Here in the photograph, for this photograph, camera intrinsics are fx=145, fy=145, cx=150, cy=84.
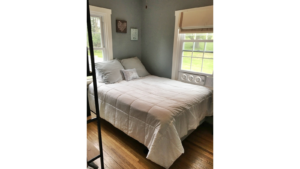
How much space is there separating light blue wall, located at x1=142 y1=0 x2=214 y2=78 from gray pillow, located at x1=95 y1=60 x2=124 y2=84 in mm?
953

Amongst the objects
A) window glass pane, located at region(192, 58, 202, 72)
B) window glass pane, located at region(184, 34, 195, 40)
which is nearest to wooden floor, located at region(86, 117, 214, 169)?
window glass pane, located at region(192, 58, 202, 72)

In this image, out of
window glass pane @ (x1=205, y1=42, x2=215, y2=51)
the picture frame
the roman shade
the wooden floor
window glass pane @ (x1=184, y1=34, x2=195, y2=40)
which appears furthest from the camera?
the picture frame

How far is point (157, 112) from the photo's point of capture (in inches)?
62.9

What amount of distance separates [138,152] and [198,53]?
1.98 m

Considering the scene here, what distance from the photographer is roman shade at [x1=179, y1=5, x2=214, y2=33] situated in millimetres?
2355

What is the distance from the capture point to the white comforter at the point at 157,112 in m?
1.53

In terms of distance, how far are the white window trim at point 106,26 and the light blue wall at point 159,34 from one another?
2.86 ft

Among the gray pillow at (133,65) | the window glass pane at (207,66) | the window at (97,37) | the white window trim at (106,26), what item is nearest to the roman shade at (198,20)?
the window glass pane at (207,66)

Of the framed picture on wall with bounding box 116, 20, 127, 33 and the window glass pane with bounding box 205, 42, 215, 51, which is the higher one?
the framed picture on wall with bounding box 116, 20, 127, 33

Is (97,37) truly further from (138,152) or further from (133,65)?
(138,152)

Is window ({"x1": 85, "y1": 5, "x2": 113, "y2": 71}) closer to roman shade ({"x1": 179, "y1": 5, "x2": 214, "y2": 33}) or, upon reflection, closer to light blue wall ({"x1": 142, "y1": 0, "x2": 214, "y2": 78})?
light blue wall ({"x1": 142, "y1": 0, "x2": 214, "y2": 78})
